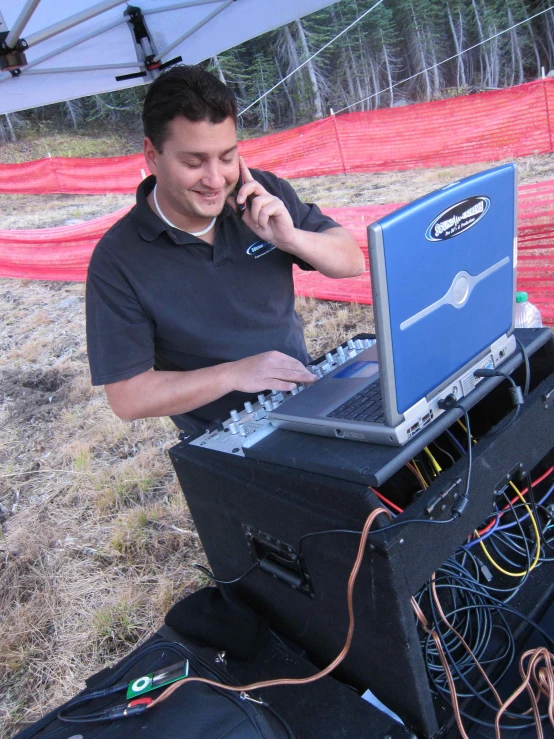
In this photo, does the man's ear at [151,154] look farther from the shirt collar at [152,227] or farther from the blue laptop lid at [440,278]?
the blue laptop lid at [440,278]

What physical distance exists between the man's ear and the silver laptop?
0.79m

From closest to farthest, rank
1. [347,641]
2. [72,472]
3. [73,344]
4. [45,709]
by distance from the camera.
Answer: [347,641]
[45,709]
[72,472]
[73,344]

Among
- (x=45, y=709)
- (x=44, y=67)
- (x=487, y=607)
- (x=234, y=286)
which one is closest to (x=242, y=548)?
(x=487, y=607)

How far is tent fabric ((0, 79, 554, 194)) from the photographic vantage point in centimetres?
796

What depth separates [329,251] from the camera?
1519 millimetres

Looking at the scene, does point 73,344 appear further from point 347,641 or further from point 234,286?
point 347,641

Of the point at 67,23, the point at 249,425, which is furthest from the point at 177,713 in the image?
the point at 67,23

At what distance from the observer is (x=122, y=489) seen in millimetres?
2850

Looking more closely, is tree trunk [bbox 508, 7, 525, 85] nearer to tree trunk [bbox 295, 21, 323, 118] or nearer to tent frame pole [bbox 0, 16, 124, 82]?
tree trunk [bbox 295, 21, 323, 118]

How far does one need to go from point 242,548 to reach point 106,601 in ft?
4.35

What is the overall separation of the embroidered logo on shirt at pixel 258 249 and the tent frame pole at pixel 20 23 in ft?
4.86

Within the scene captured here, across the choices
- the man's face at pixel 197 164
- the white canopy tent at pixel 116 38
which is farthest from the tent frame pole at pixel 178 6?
the man's face at pixel 197 164

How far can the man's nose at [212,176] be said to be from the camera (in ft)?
4.46

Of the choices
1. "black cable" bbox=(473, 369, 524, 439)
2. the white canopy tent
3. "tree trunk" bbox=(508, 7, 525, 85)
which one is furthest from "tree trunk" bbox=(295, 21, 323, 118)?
"black cable" bbox=(473, 369, 524, 439)
